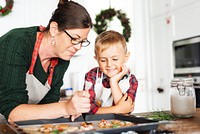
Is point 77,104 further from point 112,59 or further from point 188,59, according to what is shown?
point 188,59

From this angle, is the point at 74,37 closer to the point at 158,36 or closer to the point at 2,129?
the point at 2,129

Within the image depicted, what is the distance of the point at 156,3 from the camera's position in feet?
12.4

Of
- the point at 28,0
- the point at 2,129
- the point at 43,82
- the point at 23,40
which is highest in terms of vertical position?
the point at 28,0

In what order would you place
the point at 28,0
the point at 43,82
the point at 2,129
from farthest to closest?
the point at 28,0 → the point at 43,82 → the point at 2,129

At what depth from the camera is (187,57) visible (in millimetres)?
3254

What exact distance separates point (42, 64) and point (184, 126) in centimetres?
78

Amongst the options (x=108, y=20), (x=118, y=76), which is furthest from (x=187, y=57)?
(x=118, y=76)

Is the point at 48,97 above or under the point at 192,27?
under

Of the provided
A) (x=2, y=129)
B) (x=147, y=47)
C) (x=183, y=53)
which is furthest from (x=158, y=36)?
(x=2, y=129)

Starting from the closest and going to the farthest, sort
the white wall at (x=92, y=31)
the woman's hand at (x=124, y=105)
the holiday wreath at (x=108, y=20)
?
the woman's hand at (x=124, y=105)
the white wall at (x=92, y=31)
the holiday wreath at (x=108, y=20)

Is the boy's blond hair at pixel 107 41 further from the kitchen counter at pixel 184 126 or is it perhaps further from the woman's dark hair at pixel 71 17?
the kitchen counter at pixel 184 126

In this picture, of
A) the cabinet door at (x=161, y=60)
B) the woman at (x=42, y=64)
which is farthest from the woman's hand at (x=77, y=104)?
the cabinet door at (x=161, y=60)

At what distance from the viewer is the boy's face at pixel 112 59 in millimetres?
1698

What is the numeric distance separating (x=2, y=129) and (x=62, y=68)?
57 centimetres
